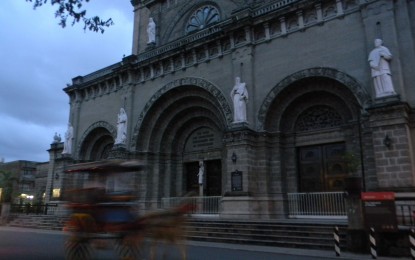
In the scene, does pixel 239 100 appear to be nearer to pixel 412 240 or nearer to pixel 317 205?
pixel 317 205

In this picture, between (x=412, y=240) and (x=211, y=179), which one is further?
(x=211, y=179)

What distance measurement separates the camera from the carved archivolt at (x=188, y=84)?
832 inches

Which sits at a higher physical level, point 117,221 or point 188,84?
point 188,84

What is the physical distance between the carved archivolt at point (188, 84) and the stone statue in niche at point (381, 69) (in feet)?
25.8

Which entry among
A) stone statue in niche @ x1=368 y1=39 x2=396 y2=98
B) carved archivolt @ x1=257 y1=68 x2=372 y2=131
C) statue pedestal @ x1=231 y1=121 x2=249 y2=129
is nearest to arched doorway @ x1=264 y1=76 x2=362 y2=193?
carved archivolt @ x1=257 y1=68 x2=372 y2=131

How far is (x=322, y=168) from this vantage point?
61.1 feet

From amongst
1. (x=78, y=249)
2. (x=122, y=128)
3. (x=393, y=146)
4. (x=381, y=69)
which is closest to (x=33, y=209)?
(x=122, y=128)

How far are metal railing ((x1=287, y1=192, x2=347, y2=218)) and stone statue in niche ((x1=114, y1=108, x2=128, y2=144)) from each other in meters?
12.8

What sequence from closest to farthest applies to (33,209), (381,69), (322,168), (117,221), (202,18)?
(117,221) → (381,69) → (322,168) → (202,18) → (33,209)

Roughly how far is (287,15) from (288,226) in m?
11.6

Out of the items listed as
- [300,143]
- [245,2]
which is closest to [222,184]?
[300,143]

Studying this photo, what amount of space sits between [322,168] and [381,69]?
5707 mm

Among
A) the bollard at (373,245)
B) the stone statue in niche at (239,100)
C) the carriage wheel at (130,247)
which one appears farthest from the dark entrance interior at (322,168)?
the carriage wheel at (130,247)

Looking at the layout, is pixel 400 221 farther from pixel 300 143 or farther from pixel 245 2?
pixel 245 2
